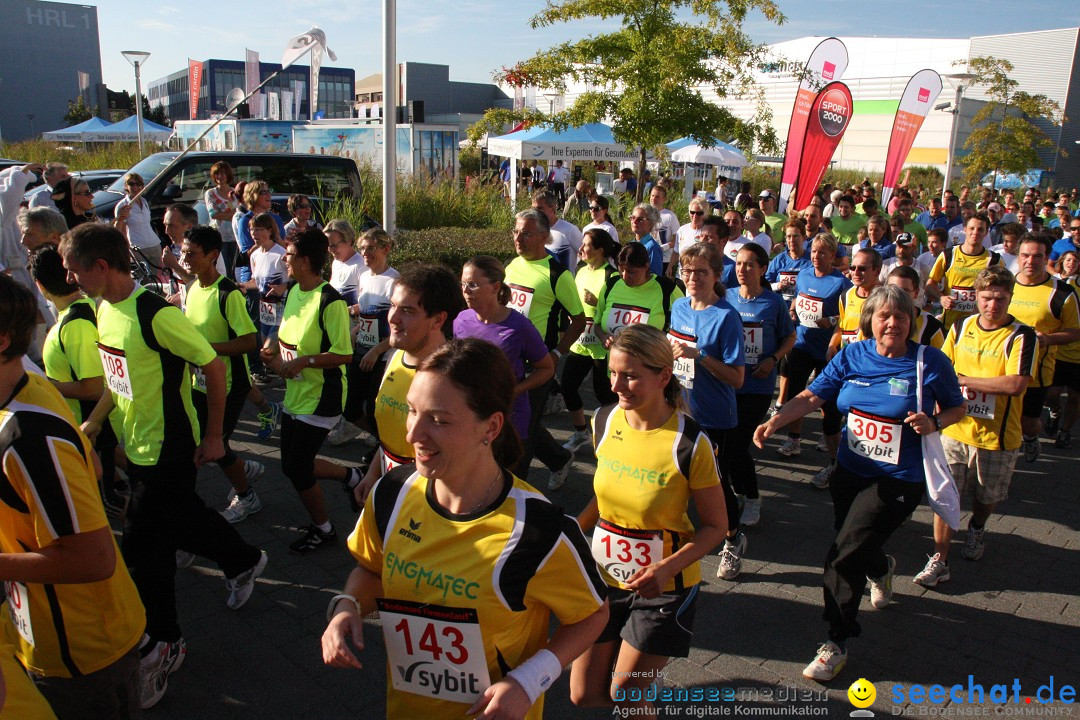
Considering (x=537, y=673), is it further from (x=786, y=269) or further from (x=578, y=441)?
(x=786, y=269)

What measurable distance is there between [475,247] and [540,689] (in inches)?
368

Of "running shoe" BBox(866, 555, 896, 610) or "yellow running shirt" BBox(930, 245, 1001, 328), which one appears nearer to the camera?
"running shoe" BBox(866, 555, 896, 610)

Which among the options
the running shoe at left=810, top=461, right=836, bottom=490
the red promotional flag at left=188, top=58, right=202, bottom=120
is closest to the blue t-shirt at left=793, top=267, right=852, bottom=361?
the running shoe at left=810, top=461, right=836, bottom=490

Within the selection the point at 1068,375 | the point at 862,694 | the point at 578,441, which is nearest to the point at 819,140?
the point at 1068,375

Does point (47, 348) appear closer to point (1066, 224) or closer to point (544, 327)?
point (544, 327)

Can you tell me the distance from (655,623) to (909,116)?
17.2 metres

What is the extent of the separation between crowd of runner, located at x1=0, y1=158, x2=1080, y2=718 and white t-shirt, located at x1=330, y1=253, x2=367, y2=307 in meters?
0.02

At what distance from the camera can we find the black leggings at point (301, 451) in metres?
4.71

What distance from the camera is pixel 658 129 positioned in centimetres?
1379

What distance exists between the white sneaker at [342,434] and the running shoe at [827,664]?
450cm

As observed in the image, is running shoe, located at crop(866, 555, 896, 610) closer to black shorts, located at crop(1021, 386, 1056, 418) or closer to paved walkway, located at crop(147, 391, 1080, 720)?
paved walkway, located at crop(147, 391, 1080, 720)

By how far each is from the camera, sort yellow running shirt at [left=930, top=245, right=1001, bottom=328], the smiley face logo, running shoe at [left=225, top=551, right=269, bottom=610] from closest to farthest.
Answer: the smiley face logo → running shoe at [left=225, top=551, right=269, bottom=610] → yellow running shirt at [left=930, top=245, right=1001, bottom=328]

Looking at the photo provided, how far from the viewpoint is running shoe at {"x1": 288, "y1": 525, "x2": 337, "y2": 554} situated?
4859mm

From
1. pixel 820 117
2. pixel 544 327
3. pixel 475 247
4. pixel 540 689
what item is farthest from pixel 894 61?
pixel 540 689
